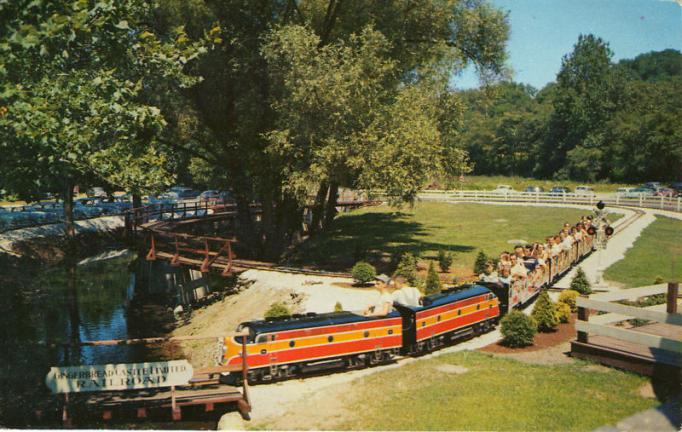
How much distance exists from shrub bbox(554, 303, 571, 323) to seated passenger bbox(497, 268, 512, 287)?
143cm

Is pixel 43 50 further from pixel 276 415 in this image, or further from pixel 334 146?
pixel 334 146

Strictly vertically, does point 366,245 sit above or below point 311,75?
below

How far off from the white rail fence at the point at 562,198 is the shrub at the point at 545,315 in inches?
886

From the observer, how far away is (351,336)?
11.9 meters

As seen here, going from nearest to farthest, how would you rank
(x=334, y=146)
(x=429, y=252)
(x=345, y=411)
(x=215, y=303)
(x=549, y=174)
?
(x=345, y=411)
(x=334, y=146)
(x=215, y=303)
(x=429, y=252)
(x=549, y=174)

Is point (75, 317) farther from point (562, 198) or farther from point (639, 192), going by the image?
point (562, 198)

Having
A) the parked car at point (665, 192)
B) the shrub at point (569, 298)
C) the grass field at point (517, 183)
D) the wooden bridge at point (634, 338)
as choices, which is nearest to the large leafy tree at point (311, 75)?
the shrub at point (569, 298)

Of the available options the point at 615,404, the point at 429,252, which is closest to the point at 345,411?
the point at 615,404

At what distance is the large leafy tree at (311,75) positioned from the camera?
19.8 metres

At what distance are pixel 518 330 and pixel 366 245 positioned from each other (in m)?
17.0

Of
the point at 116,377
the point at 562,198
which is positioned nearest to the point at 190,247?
the point at 116,377

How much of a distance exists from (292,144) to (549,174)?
3971 cm

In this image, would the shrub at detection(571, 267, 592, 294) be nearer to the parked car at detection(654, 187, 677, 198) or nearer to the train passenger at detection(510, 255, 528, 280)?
the train passenger at detection(510, 255, 528, 280)

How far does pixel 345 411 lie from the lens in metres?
9.67
